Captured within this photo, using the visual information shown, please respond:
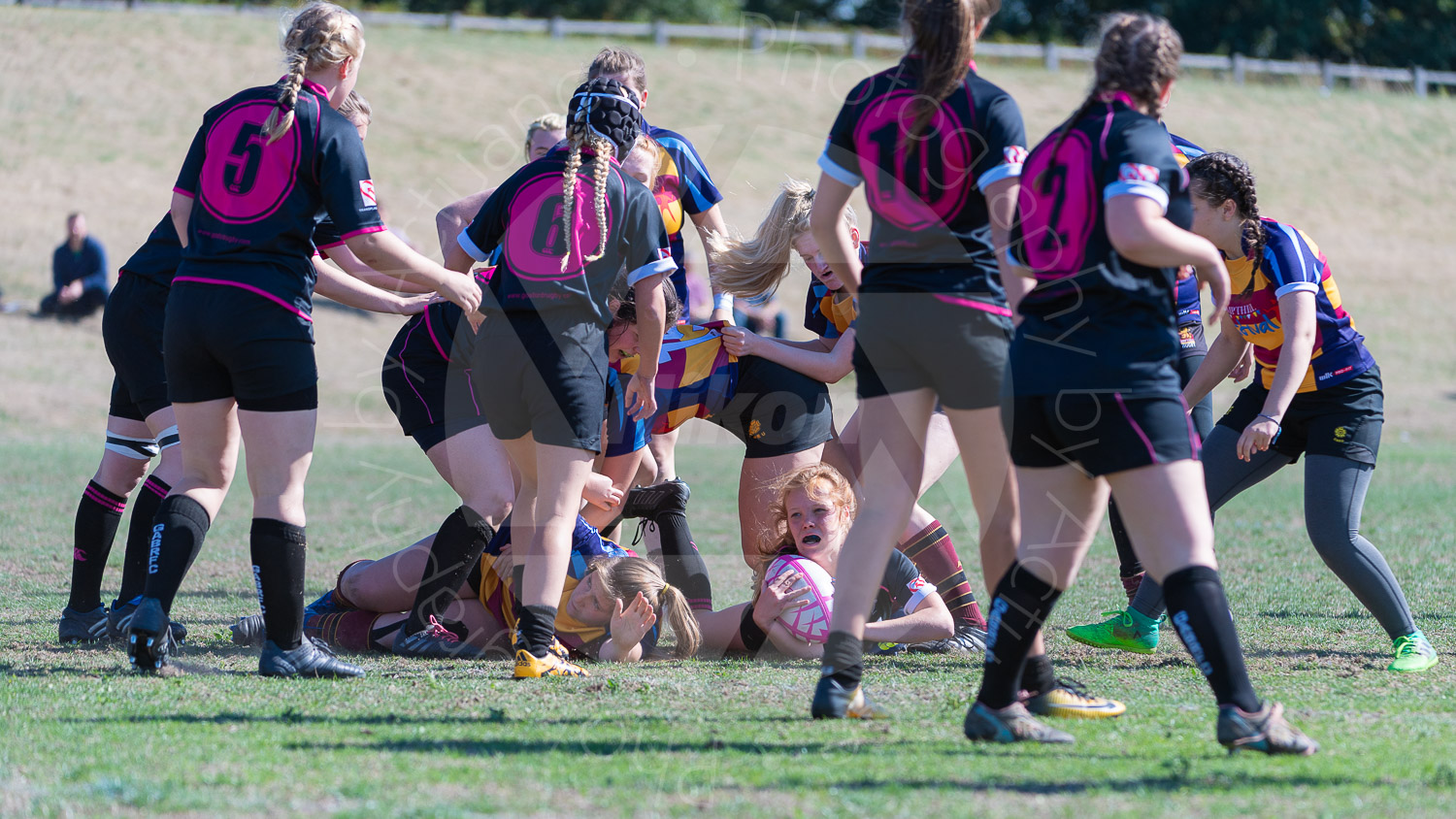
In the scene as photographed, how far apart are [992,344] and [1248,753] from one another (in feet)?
3.94

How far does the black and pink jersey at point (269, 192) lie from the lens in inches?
153

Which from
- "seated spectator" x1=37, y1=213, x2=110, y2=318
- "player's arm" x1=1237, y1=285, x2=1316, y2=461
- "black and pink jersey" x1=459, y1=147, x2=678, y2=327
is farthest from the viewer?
"seated spectator" x1=37, y1=213, x2=110, y2=318

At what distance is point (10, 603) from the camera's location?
17.9ft

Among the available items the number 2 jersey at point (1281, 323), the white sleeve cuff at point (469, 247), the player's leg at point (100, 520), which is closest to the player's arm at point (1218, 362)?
the number 2 jersey at point (1281, 323)

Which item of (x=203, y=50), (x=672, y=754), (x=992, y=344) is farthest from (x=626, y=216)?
(x=203, y=50)

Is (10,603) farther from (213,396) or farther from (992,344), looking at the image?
(992,344)

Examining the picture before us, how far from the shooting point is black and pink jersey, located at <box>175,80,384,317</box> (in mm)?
3875

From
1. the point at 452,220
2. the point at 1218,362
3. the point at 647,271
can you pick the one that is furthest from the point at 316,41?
the point at 1218,362

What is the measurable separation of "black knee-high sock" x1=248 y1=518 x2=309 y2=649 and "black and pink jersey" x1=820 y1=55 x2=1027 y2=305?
2.03 meters

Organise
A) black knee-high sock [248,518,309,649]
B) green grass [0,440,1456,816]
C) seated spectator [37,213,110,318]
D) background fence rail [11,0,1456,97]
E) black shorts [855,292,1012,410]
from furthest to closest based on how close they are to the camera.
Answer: background fence rail [11,0,1456,97] → seated spectator [37,213,110,318] → black knee-high sock [248,518,309,649] → black shorts [855,292,1012,410] → green grass [0,440,1456,816]

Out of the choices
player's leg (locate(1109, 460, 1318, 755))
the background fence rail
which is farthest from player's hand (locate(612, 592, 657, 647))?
the background fence rail

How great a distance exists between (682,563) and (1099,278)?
2.71m

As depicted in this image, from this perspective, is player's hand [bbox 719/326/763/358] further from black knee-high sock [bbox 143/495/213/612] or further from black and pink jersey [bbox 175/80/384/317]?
black knee-high sock [bbox 143/495/213/612]

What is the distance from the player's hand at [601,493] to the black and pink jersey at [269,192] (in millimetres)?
1378
